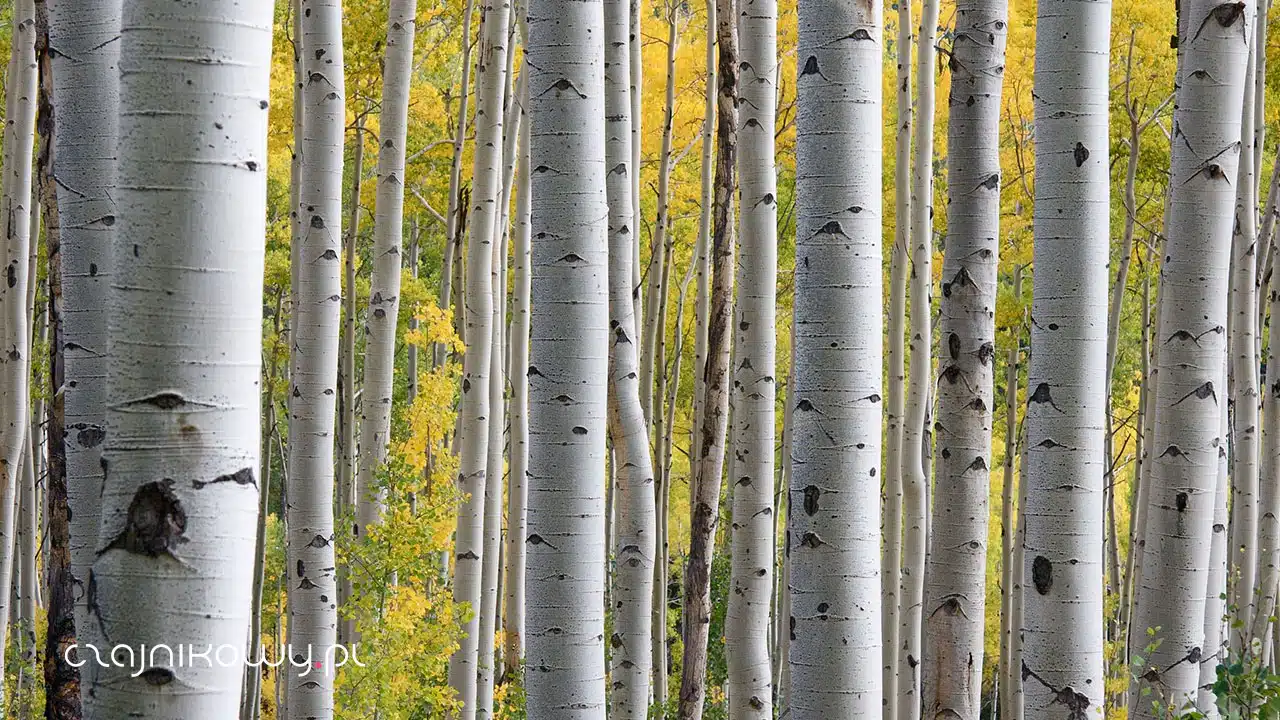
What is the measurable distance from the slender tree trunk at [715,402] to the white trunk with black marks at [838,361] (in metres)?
3.12

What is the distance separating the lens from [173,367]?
1.37 metres

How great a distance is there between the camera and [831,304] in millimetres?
2402

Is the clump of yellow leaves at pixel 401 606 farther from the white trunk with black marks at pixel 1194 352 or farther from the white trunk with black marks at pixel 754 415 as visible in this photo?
the white trunk with black marks at pixel 1194 352

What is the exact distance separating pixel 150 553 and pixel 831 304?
4.80 ft

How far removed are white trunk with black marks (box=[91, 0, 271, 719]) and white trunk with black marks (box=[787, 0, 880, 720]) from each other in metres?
1.30

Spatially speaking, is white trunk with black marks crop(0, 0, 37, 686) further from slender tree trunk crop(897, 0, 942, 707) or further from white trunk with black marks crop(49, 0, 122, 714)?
slender tree trunk crop(897, 0, 942, 707)

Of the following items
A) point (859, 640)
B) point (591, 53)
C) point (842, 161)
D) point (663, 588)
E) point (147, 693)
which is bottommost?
point (663, 588)

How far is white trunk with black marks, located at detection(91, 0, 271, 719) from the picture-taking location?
136 cm

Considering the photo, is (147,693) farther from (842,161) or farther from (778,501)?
(778,501)

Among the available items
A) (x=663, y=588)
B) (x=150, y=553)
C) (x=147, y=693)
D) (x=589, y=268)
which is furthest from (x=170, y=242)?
(x=663, y=588)

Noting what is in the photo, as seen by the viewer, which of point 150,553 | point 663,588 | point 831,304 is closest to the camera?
point 150,553

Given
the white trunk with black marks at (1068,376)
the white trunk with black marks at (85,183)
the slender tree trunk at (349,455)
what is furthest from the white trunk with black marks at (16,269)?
the white trunk with black marks at (1068,376)

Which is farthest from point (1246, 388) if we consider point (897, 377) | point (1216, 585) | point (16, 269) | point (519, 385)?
point (16, 269)

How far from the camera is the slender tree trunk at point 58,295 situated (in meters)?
2.70
